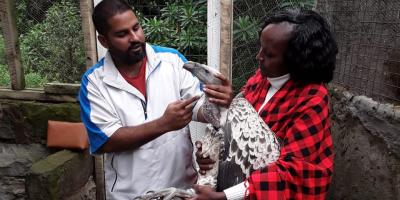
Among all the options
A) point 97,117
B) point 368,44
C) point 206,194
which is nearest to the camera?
point 206,194

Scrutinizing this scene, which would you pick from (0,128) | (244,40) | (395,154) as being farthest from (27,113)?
(395,154)

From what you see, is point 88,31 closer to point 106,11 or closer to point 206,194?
point 106,11

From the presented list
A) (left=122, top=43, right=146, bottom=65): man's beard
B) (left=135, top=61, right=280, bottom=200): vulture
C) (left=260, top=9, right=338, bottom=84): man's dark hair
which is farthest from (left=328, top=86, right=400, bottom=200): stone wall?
(left=122, top=43, right=146, bottom=65): man's beard

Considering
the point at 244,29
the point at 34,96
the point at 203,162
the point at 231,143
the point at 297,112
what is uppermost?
the point at 244,29

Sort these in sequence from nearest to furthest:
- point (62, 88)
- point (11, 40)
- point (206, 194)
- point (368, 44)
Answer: point (206, 194), point (368, 44), point (11, 40), point (62, 88)

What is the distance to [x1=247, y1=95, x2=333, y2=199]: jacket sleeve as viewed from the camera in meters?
1.54

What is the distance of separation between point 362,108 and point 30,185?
2436mm

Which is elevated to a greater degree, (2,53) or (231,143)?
(2,53)

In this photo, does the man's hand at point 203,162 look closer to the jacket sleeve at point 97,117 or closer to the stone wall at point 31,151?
the jacket sleeve at point 97,117

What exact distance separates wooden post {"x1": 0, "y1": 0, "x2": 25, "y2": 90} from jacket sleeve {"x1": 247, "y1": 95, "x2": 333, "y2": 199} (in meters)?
2.83

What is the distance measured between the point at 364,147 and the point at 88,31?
7.43 feet

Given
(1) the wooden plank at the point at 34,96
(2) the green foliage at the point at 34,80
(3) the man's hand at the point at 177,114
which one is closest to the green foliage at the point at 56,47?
(2) the green foliage at the point at 34,80

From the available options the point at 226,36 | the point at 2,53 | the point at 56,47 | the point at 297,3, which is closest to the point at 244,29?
the point at 226,36

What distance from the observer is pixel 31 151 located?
384 cm
